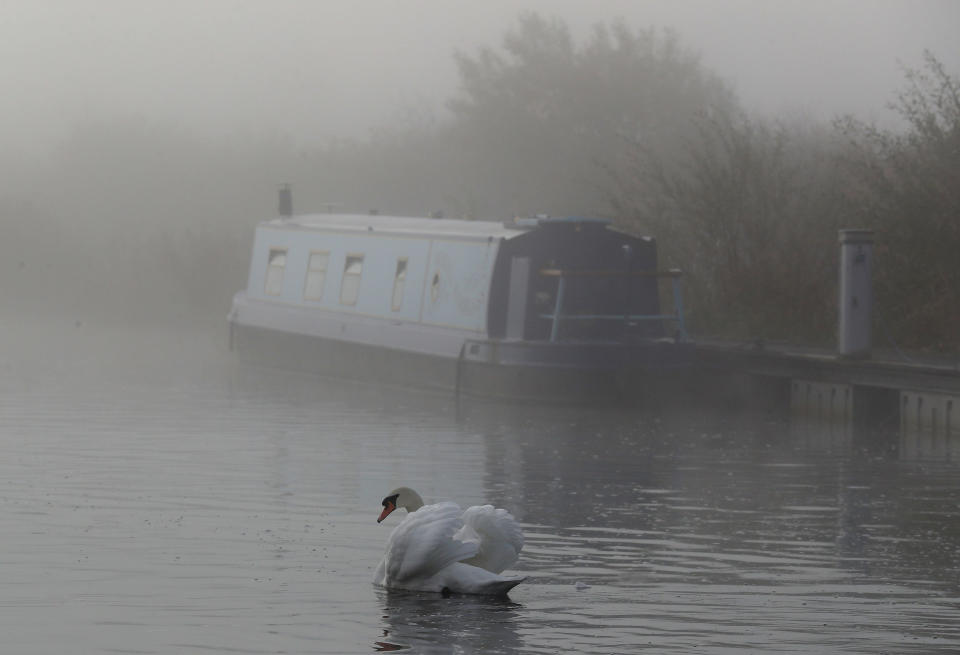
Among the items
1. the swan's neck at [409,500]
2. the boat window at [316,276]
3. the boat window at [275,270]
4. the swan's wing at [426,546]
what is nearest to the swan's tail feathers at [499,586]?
the swan's wing at [426,546]

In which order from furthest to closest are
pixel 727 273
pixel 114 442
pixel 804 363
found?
pixel 727 273
pixel 804 363
pixel 114 442

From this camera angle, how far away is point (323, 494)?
552 inches

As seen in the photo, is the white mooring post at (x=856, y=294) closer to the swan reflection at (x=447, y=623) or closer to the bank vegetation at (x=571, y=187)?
the bank vegetation at (x=571, y=187)

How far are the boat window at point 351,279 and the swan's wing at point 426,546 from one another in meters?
16.3

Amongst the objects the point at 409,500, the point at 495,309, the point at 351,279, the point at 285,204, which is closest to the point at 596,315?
the point at 495,309

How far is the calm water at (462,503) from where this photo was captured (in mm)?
8898

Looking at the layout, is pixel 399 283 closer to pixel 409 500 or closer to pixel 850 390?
pixel 850 390

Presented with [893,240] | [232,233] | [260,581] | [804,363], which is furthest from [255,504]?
[232,233]

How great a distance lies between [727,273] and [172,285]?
16.1 meters

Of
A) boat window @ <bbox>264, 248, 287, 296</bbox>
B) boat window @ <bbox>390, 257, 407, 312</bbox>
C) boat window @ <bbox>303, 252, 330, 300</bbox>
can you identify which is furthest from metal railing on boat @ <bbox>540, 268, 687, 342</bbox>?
boat window @ <bbox>264, 248, 287, 296</bbox>

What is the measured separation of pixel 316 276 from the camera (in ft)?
89.5

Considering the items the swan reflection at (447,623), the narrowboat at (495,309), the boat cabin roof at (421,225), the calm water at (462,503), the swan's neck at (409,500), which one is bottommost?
the swan reflection at (447,623)

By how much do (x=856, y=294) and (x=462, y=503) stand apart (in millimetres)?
8334

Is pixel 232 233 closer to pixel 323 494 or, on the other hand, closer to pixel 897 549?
pixel 323 494
